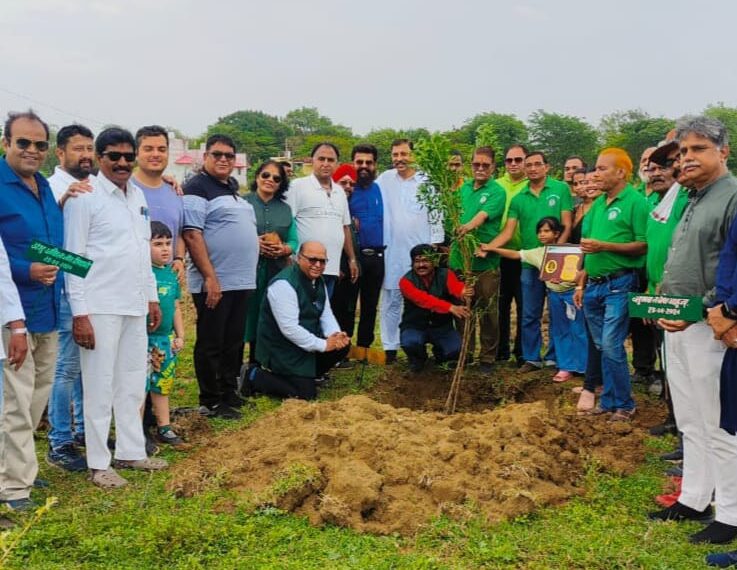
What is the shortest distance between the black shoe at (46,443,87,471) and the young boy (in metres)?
0.67

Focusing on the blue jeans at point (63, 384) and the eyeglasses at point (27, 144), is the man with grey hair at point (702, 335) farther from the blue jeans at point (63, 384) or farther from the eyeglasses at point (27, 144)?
the blue jeans at point (63, 384)

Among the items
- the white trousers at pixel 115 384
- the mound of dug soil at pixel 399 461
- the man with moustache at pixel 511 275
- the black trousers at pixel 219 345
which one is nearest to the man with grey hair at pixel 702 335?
the mound of dug soil at pixel 399 461

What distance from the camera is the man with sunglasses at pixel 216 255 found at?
20.0ft

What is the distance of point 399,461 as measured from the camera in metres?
4.62

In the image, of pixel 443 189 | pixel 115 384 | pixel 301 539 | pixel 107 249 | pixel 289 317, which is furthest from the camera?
pixel 289 317

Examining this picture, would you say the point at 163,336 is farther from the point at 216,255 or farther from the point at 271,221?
the point at 271,221

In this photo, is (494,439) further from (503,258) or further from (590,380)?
(503,258)

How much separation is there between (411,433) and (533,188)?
12.1 ft

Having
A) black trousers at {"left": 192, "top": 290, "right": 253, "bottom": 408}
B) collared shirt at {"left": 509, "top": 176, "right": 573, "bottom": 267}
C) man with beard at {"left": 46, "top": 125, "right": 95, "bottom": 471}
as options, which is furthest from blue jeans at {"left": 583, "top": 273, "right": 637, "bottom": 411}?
man with beard at {"left": 46, "top": 125, "right": 95, "bottom": 471}

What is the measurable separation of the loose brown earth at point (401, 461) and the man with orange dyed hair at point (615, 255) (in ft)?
1.78

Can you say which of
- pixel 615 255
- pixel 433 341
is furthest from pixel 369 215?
pixel 615 255

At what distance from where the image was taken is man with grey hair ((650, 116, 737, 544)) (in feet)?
12.5

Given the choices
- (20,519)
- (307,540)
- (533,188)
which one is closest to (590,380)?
(533,188)

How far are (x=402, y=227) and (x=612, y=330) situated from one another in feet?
9.14
